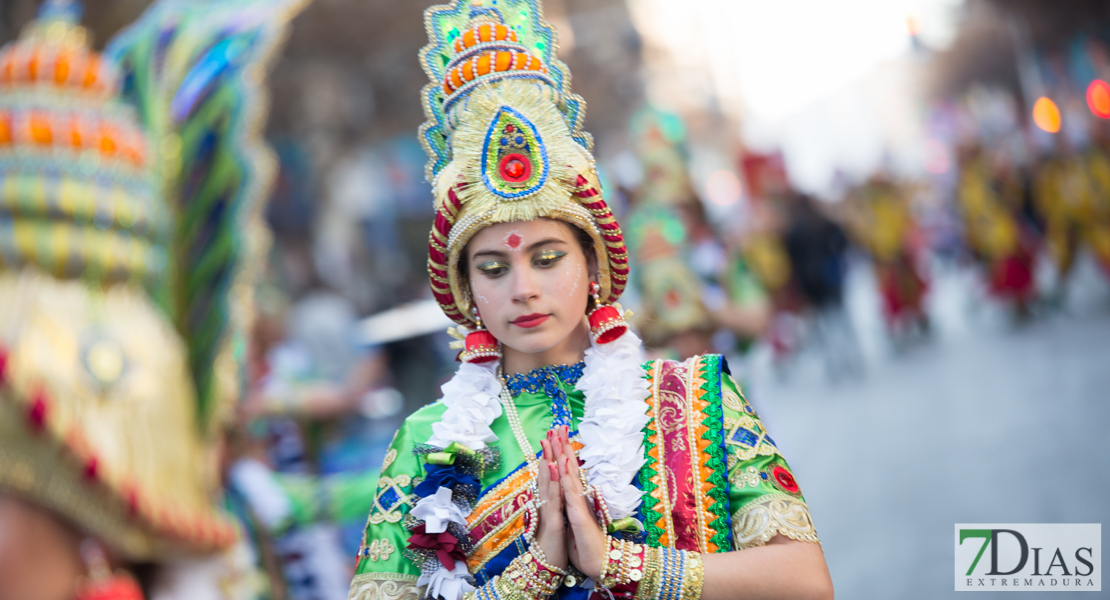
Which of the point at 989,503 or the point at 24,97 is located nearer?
the point at 24,97

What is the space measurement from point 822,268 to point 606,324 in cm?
1064

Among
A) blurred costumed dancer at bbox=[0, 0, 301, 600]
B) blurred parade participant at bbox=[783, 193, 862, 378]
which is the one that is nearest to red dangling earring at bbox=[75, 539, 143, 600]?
blurred costumed dancer at bbox=[0, 0, 301, 600]

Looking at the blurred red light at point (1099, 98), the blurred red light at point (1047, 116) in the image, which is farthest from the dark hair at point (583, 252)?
the blurred red light at point (1047, 116)

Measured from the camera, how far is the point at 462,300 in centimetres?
230

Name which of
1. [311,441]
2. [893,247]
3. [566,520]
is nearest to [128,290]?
[566,520]

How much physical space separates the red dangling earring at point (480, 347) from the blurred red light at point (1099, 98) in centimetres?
1358

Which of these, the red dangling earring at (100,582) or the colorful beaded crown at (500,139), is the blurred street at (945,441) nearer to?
the colorful beaded crown at (500,139)

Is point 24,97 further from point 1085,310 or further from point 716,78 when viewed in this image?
point 716,78

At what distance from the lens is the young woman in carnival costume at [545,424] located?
1953mm

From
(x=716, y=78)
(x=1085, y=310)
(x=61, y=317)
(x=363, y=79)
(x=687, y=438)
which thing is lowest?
(x=687, y=438)

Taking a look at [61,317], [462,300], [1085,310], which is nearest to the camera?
[462,300]

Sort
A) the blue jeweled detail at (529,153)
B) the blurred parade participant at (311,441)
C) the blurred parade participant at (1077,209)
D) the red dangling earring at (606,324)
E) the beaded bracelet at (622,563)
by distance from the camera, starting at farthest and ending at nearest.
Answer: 1. the blurred parade participant at (1077,209)
2. the blurred parade participant at (311,441)
3. the red dangling earring at (606,324)
4. the blue jeweled detail at (529,153)
5. the beaded bracelet at (622,563)

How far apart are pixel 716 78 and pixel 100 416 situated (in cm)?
3450

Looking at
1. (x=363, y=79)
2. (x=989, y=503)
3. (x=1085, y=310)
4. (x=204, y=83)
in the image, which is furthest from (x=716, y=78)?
(x=204, y=83)
